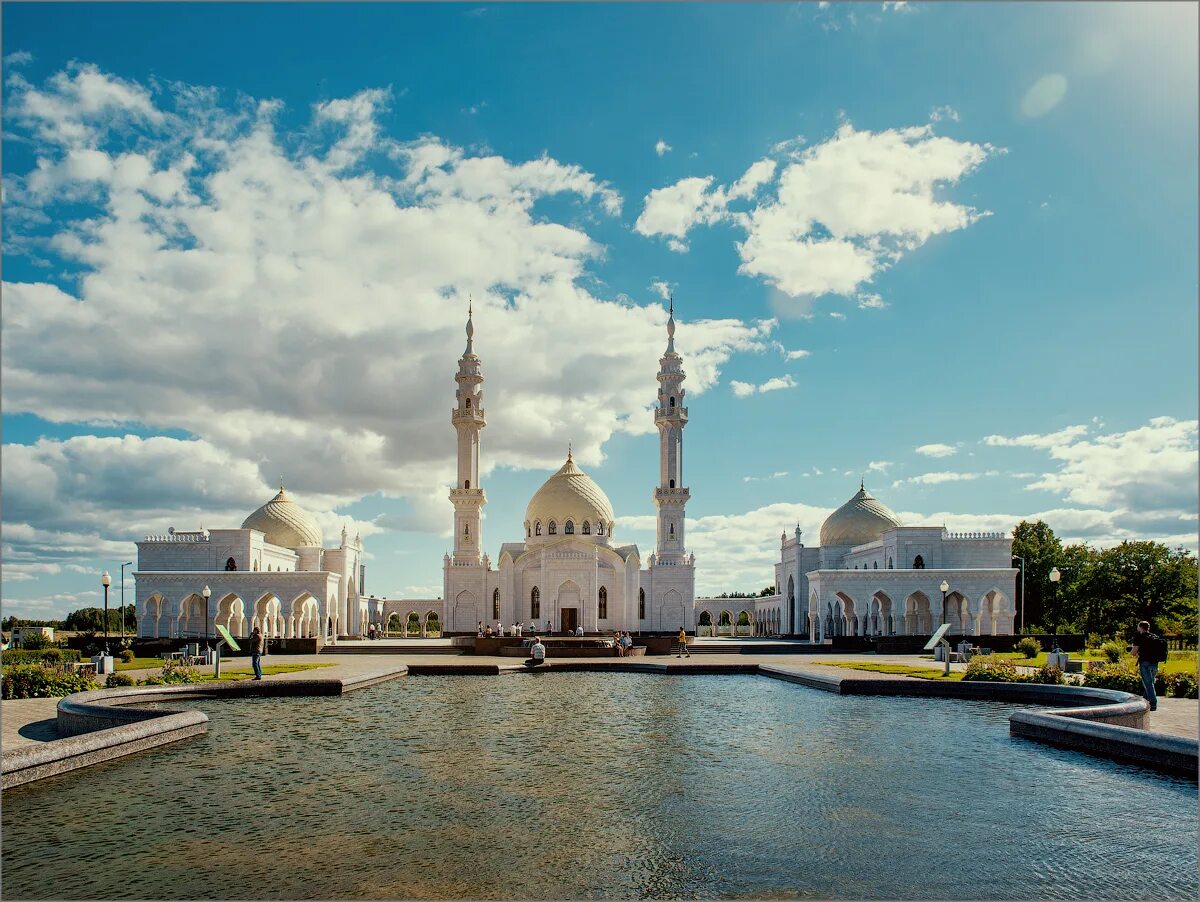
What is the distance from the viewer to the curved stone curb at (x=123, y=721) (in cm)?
1212

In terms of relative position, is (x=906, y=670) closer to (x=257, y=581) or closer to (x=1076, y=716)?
(x=1076, y=716)

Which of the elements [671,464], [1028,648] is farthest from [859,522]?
[1028,648]

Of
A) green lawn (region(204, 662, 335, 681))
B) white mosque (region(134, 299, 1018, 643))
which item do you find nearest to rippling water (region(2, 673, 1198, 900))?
green lawn (region(204, 662, 335, 681))

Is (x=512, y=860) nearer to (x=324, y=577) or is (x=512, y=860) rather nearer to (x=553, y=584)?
(x=324, y=577)

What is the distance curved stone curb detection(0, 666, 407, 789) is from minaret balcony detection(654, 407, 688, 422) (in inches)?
1472

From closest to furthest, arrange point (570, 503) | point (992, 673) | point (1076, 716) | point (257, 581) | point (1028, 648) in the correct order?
point (1076, 716)
point (992, 673)
point (1028, 648)
point (257, 581)
point (570, 503)

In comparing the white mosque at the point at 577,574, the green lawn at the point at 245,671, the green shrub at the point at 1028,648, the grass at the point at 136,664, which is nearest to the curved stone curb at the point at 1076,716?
the green lawn at the point at 245,671

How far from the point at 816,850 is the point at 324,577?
4153 cm

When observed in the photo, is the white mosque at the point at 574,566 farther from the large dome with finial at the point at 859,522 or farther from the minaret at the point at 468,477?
the large dome with finial at the point at 859,522

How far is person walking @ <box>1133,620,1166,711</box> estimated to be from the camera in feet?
54.6

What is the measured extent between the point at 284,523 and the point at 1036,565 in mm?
47563

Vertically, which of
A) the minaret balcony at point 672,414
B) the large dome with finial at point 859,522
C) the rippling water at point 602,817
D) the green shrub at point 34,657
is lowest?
the green shrub at point 34,657

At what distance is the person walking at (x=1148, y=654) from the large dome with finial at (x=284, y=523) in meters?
50.4

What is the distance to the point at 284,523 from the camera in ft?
193
